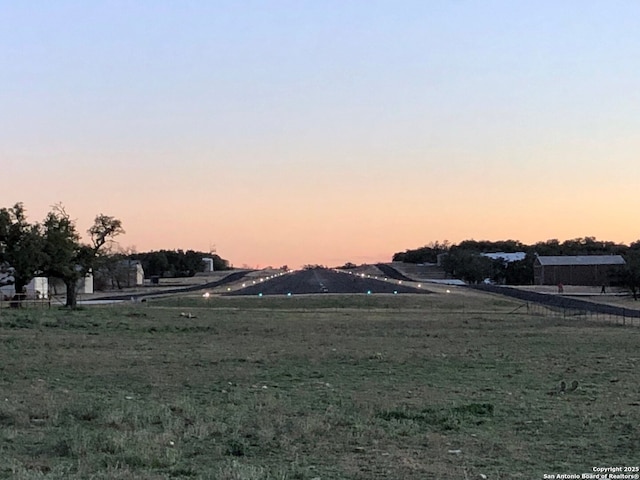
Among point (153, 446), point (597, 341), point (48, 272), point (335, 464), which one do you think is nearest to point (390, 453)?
point (335, 464)

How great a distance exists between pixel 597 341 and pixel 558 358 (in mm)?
8335

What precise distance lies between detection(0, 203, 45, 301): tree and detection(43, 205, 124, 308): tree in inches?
39.7

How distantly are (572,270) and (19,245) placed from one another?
10460 cm

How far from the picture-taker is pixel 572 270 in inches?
5379

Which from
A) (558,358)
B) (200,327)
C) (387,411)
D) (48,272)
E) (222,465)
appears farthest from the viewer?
(48,272)

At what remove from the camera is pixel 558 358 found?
2450 centimetres

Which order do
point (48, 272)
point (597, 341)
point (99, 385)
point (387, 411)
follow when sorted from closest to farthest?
1. point (387, 411)
2. point (99, 385)
3. point (597, 341)
4. point (48, 272)

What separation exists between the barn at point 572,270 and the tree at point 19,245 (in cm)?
9931

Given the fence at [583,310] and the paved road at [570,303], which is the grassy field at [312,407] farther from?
the paved road at [570,303]

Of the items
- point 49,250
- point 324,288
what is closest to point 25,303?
point 49,250

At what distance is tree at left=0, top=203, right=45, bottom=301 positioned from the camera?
2165 inches

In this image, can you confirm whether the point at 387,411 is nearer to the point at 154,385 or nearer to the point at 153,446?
the point at 153,446

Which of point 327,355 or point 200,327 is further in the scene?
point 200,327

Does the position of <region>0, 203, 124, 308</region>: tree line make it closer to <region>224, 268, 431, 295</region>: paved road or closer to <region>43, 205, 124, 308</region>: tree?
<region>43, 205, 124, 308</region>: tree
